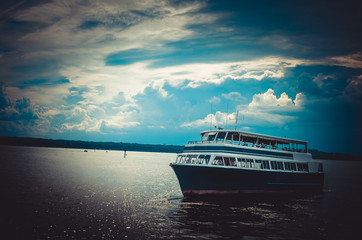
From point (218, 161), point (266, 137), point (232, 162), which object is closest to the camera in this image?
point (218, 161)

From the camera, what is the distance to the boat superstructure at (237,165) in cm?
3022

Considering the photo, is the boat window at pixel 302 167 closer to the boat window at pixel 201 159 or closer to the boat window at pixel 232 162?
the boat window at pixel 232 162

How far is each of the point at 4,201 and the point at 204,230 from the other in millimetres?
23780

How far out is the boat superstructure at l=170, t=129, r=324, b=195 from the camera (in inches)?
1190

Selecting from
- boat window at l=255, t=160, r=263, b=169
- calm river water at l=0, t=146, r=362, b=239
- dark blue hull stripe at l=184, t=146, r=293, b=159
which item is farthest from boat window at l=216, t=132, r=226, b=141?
calm river water at l=0, t=146, r=362, b=239

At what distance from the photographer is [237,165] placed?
31328 mm

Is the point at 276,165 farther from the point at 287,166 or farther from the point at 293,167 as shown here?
the point at 293,167

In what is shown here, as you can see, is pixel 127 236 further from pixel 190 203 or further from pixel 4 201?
pixel 4 201

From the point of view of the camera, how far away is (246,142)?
34375 millimetres

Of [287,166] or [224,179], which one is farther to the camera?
[287,166]

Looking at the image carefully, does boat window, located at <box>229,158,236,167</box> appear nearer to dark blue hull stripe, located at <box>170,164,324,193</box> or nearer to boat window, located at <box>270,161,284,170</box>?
dark blue hull stripe, located at <box>170,164,324,193</box>

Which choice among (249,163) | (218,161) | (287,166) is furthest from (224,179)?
(287,166)

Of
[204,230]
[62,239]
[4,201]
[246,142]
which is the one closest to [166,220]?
[204,230]

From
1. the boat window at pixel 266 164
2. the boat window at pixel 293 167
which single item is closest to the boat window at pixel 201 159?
the boat window at pixel 266 164
